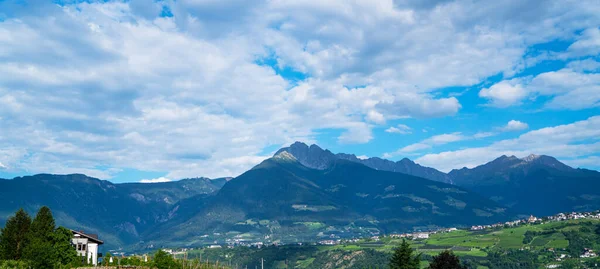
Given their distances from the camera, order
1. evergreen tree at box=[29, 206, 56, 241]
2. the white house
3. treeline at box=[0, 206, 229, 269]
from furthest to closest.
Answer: the white house → evergreen tree at box=[29, 206, 56, 241] → treeline at box=[0, 206, 229, 269]

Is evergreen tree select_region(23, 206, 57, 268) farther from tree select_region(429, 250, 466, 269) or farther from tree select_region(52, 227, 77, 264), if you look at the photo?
tree select_region(429, 250, 466, 269)

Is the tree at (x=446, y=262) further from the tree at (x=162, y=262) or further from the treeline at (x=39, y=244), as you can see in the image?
the treeline at (x=39, y=244)

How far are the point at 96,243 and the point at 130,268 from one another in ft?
71.0

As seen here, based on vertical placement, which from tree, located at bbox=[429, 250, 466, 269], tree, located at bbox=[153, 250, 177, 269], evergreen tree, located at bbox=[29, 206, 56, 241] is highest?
evergreen tree, located at bbox=[29, 206, 56, 241]

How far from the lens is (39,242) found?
67062mm

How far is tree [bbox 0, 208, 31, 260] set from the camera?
69.7 m

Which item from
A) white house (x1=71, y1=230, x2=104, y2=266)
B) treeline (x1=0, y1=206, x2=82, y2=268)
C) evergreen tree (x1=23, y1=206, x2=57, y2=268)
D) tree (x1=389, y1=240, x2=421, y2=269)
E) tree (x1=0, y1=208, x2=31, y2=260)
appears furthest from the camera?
tree (x1=389, y1=240, x2=421, y2=269)

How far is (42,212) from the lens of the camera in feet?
236

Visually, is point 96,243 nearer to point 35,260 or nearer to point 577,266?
point 35,260

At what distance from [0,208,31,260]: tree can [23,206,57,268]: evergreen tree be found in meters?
1.84

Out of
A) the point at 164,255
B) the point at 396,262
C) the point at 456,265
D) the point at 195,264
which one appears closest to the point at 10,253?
the point at 164,255

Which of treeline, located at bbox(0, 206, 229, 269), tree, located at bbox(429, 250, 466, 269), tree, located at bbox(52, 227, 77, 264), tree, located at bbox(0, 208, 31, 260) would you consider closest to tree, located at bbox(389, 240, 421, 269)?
tree, located at bbox(429, 250, 466, 269)

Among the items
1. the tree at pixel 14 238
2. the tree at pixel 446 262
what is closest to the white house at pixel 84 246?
the tree at pixel 14 238

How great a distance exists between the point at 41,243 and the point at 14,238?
22.6 ft
